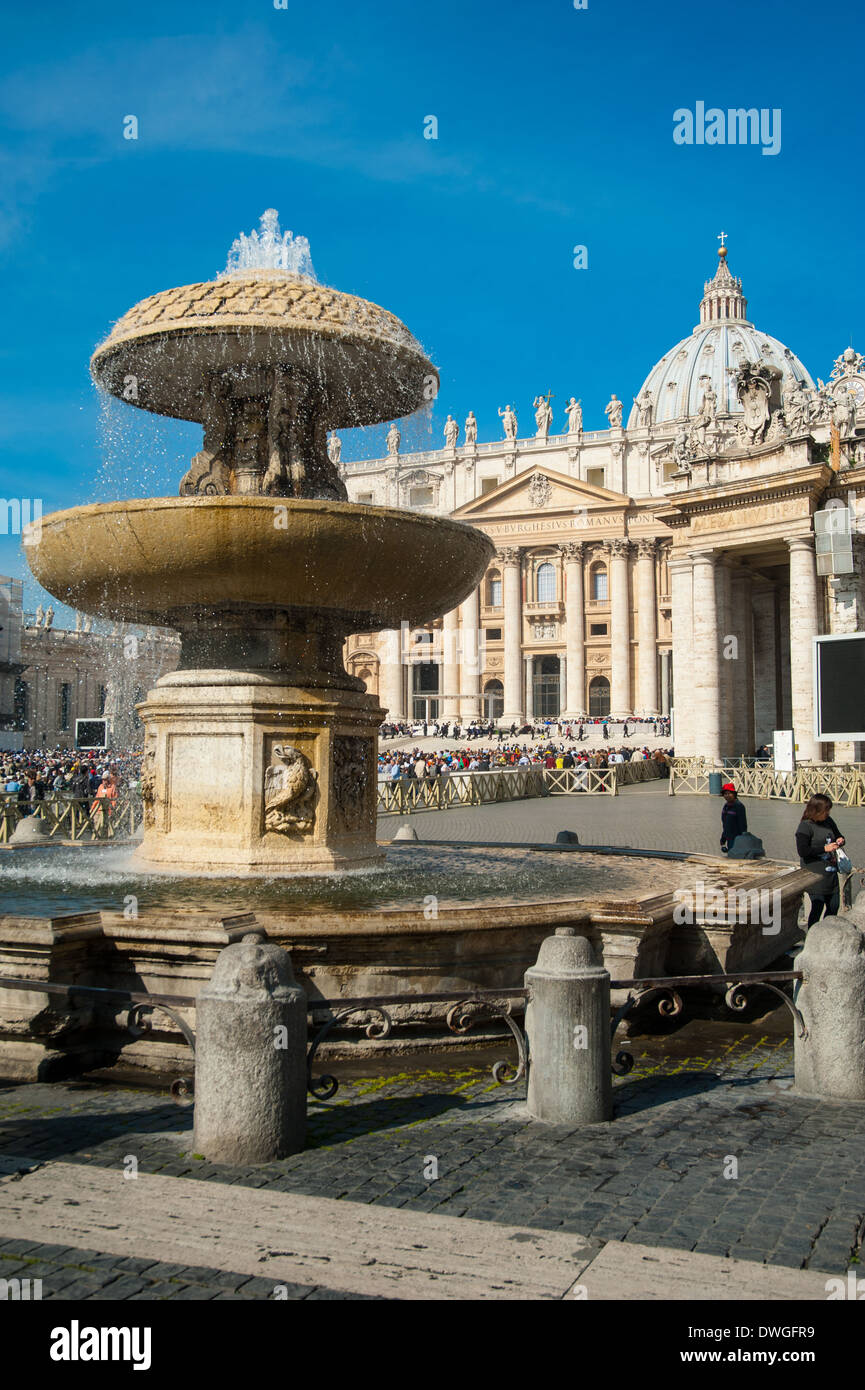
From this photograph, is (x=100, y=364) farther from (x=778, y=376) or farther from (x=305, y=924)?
(x=778, y=376)

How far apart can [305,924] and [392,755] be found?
123 feet

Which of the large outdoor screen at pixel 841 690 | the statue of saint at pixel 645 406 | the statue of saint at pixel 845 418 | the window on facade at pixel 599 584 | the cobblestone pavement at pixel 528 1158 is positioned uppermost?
the statue of saint at pixel 645 406

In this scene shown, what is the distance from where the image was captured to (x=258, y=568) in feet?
24.6

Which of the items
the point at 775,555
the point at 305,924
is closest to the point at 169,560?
the point at 305,924

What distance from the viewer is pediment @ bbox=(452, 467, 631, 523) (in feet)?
251

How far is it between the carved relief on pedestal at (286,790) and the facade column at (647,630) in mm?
67288

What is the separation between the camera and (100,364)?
8.37 m

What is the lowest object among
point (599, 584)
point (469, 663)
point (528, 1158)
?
point (528, 1158)

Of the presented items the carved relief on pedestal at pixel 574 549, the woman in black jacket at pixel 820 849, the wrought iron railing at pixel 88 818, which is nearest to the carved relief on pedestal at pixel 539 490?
the carved relief on pedestal at pixel 574 549

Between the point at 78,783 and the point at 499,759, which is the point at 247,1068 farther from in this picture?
the point at 499,759

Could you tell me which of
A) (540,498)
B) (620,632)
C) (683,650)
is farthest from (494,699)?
(683,650)

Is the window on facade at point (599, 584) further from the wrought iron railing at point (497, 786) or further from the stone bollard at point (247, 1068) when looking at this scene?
the stone bollard at point (247, 1068)

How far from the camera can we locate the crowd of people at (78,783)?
57.3 ft

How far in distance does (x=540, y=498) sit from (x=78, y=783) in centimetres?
5852
